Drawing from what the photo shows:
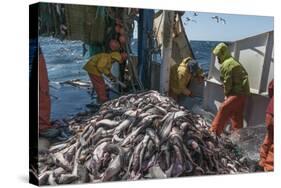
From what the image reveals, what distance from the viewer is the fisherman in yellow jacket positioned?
5395mm

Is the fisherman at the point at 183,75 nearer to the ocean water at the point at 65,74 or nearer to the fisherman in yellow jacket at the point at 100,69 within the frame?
the fisherman in yellow jacket at the point at 100,69

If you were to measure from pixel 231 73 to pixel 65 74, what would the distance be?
6.47 feet

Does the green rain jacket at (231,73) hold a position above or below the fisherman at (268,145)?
above

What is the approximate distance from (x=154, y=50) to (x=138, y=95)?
1.76 feet

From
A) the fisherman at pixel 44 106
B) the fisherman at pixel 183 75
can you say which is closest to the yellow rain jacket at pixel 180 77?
the fisherman at pixel 183 75

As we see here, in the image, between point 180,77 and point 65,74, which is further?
point 180,77

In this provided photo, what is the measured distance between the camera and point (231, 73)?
236 inches

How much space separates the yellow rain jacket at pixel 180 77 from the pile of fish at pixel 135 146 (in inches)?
7.6

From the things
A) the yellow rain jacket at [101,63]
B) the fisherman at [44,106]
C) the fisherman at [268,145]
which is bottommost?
the fisherman at [268,145]

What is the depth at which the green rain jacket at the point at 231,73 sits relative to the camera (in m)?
5.96

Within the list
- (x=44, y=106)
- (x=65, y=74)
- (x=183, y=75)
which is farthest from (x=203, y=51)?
(x=44, y=106)

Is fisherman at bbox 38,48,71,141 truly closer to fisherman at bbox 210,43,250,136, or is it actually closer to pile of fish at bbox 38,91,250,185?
pile of fish at bbox 38,91,250,185

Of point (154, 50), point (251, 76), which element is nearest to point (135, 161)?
point (154, 50)

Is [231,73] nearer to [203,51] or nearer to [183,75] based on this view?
[203,51]
